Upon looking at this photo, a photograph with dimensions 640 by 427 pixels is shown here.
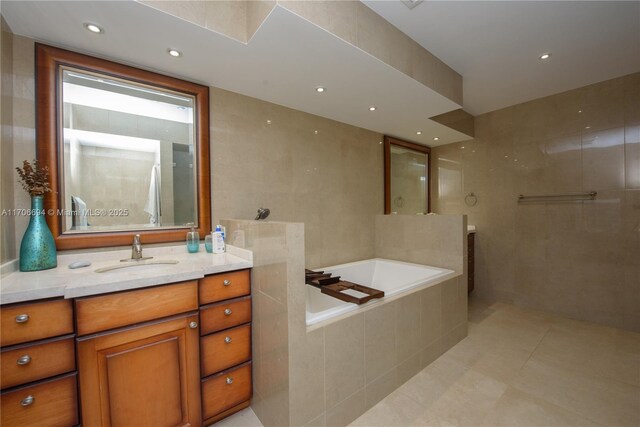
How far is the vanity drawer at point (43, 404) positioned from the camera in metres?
0.94

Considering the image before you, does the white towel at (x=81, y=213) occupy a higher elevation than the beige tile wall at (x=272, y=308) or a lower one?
higher

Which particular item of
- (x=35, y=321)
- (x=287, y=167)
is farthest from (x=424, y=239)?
(x=35, y=321)

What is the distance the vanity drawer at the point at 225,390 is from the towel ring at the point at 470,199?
10.8 ft

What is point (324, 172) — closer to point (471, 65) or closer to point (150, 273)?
point (471, 65)

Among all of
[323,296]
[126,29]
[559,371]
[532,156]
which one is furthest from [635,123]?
[126,29]

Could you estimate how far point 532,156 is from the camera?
9.66 feet

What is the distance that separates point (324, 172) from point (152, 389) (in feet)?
6.86

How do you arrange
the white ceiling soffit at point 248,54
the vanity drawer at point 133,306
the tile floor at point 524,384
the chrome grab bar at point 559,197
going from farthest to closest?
the chrome grab bar at point 559,197, the tile floor at point 524,384, the white ceiling soffit at point 248,54, the vanity drawer at point 133,306

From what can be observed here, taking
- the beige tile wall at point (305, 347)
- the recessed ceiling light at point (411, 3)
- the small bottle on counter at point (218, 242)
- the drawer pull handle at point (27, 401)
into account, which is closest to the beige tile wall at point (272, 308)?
the beige tile wall at point (305, 347)

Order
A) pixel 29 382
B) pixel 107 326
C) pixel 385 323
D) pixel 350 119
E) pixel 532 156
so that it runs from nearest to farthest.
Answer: pixel 29 382
pixel 107 326
pixel 385 323
pixel 350 119
pixel 532 156

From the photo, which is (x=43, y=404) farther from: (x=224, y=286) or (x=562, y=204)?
(x=562, y=204)

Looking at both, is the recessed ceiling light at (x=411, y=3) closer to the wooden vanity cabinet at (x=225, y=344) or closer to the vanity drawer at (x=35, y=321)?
the wooden vanity cabinet at (x=225, y=344)

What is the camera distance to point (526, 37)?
182 cm

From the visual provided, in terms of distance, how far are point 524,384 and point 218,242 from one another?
231cm
